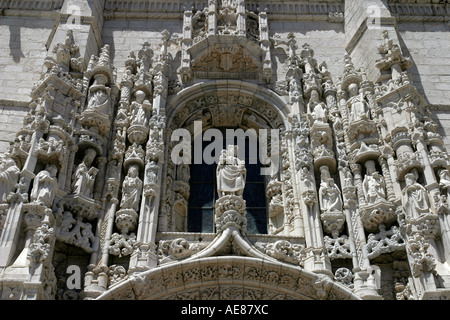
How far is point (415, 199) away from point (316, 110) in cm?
282

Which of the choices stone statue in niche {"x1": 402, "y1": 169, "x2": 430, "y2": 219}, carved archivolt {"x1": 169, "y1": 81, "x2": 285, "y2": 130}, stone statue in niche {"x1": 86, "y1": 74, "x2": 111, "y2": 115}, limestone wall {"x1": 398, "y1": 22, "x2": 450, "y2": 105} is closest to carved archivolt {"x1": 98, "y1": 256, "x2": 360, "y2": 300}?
stone statue in niche {"x1": 402, "y1": 169, "x2": 430, "y2": 219}

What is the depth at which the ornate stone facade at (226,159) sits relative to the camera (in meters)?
9.45

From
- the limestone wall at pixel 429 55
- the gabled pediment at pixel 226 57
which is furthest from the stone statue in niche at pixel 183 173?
the limestone wall at pixel 429 55

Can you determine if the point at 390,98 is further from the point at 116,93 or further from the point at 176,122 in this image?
the point at 116,93

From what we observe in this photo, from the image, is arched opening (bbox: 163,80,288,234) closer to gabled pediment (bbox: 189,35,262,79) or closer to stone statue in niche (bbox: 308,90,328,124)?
gabled pediment (bbox: 189,35,262,79)

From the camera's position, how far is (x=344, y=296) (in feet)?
30.6

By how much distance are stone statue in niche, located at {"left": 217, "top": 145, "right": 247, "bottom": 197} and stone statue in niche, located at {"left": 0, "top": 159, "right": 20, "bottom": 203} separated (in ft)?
10.5

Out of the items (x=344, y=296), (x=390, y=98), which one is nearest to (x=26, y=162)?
(x=344, y=296)

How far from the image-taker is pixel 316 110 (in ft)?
38.6

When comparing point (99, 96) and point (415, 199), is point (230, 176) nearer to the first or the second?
point (415, 199)

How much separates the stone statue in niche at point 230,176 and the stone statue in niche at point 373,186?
80.5 inches

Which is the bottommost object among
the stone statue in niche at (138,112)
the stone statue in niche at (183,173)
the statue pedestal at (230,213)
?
the statue pedestal at (230,213)

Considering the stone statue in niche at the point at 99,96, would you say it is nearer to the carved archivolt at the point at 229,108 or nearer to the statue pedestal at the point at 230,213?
the carved archivolt at the point at 229,108

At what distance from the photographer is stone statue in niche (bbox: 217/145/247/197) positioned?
10336mm
